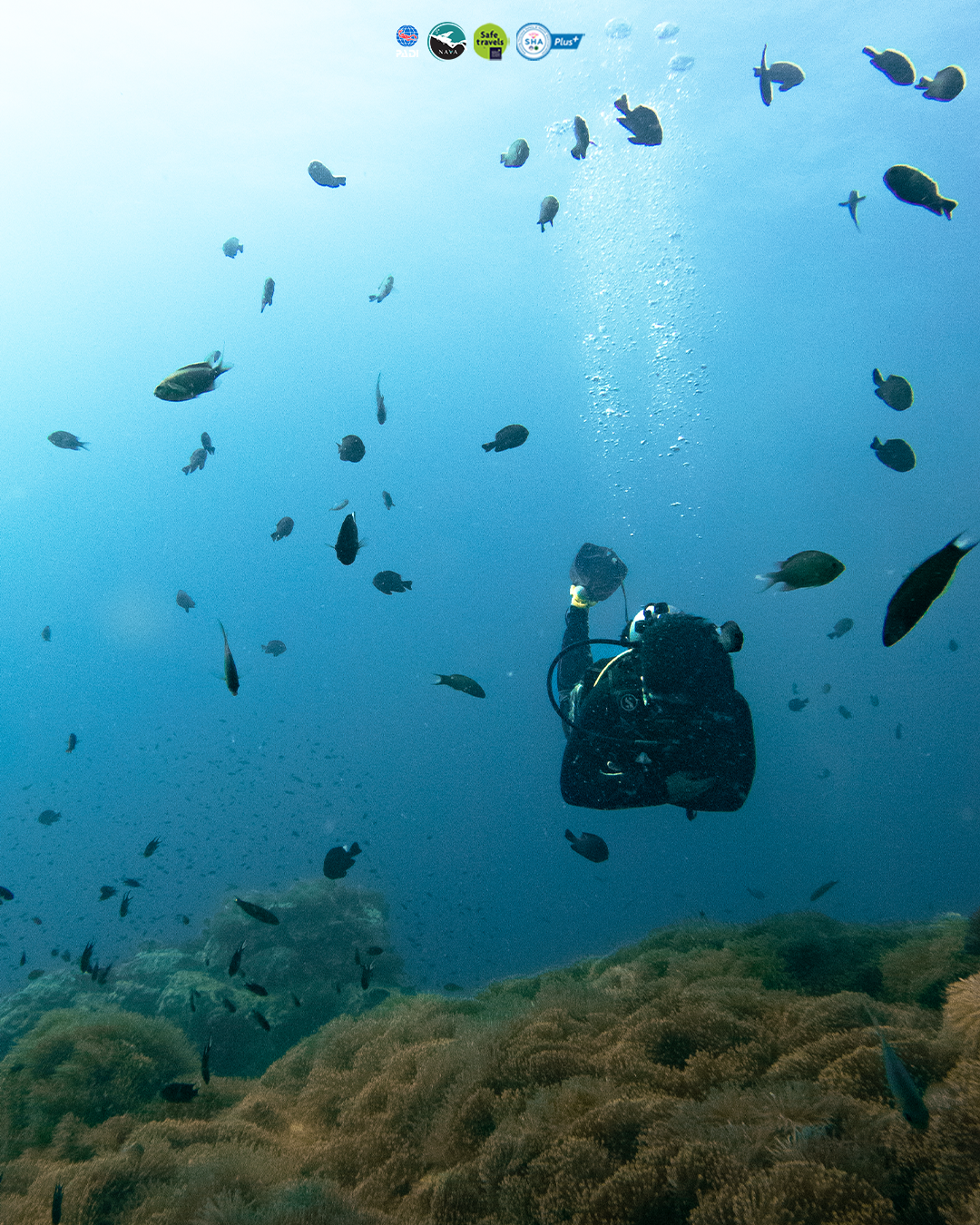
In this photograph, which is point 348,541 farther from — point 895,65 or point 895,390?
point 895,65

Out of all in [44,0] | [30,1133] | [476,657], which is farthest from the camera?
[476,657]

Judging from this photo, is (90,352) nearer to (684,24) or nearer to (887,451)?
(684,24)

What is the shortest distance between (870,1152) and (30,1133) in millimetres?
4766

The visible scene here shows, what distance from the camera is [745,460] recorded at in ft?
185

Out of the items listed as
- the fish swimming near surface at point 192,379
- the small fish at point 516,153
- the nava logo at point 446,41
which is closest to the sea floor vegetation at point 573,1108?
the fish swimming near surface at point 192,379

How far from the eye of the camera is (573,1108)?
244 centimetres

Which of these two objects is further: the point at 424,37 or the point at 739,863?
the point at 739,863

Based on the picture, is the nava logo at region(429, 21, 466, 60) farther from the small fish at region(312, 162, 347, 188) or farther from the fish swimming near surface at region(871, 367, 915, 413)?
the fish swimming near surface at region(871, 367, 915, 413)

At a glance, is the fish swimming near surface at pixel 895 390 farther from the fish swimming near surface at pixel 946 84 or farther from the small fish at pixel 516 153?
the small fish at pixel 516 153

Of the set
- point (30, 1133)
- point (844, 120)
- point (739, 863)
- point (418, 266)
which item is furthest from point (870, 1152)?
point (739, 863)

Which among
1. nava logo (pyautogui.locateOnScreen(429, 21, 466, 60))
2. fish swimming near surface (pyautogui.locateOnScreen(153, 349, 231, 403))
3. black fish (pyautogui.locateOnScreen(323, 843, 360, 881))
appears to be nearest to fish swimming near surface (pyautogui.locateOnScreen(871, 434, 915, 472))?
fish swimming near surface (pyautogui.locateOnScreen(153, 349, 231, 403))

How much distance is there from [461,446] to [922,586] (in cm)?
6030

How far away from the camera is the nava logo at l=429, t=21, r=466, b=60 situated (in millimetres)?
7207

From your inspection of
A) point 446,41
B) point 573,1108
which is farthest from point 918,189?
point 446,41
